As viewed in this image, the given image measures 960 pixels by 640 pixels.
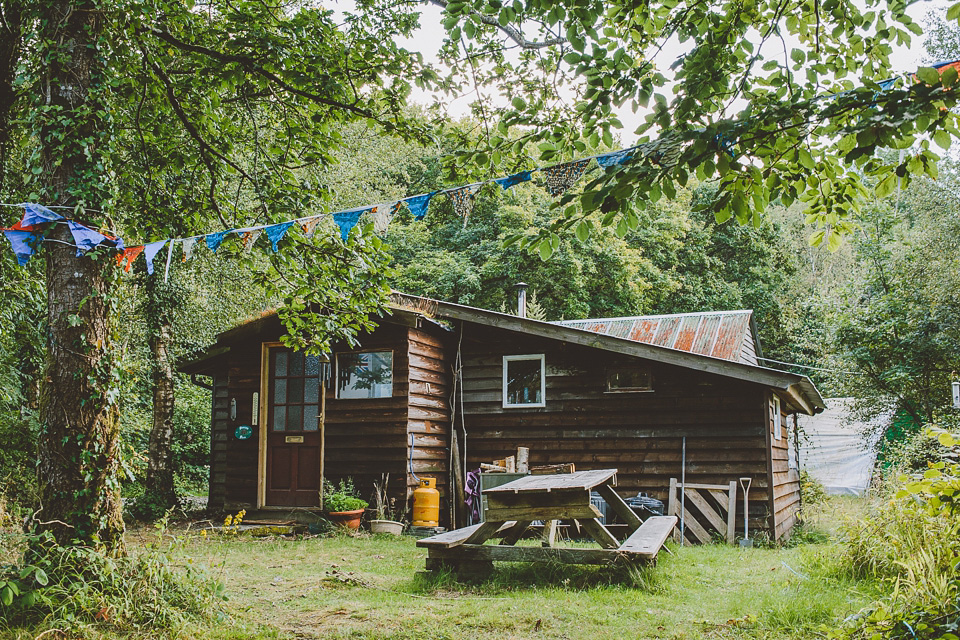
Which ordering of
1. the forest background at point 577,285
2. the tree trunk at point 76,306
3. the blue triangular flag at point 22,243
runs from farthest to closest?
the forest background at point 577,285 → the blue triangular flag at point 22,243 → the tree trunk at point 76,306

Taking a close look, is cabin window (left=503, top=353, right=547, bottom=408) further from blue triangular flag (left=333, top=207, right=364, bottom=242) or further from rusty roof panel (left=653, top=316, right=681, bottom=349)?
blue triangular flag (left=333, top=207, right=364, bottom=242)

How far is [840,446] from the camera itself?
1881 cm

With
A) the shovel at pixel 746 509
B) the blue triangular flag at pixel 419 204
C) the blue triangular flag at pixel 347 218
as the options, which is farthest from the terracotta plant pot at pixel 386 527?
the blue triangular flag at pixel 419 204

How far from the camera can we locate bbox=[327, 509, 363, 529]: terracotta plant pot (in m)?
9.90

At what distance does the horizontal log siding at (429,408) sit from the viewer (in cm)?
1062

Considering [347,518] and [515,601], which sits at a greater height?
[515,601]

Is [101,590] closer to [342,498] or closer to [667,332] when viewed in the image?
[342,498]

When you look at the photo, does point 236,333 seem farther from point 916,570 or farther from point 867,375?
point 867,375

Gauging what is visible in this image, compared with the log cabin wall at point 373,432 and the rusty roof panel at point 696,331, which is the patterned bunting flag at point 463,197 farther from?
the rusty roof panel at point 696,331

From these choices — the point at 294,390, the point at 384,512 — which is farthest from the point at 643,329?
the point at 294,390

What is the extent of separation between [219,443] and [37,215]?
26.4 ft

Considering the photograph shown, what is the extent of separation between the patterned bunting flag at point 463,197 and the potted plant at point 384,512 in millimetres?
5823

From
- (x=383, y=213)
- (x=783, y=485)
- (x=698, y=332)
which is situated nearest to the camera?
(x=383, y=213)

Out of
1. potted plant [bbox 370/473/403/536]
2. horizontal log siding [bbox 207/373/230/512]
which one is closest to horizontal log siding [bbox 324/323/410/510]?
potted plant [bbox 370/473/403/536]
